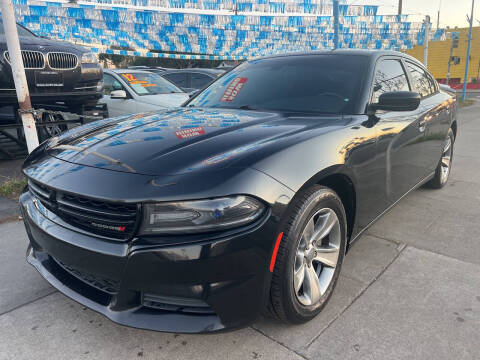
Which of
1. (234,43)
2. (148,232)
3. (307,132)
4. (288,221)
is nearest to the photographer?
(148,232)

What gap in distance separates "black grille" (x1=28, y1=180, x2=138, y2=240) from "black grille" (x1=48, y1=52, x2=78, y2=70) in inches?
158

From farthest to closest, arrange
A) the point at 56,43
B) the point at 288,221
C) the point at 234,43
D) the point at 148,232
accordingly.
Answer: the point at 234,43 → the point at 56,43 → the point at 288,221 → the point at 148,232

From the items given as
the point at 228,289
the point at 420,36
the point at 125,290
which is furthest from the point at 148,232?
the point at 420,36

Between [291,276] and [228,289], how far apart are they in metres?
0.37

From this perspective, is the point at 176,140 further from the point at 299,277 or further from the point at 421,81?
the point at 421,81

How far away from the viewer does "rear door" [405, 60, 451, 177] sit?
344 cm

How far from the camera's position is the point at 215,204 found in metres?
1.59

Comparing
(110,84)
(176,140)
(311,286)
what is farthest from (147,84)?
(311,286)

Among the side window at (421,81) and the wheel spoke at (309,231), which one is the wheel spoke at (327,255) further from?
the side window at (421,81)

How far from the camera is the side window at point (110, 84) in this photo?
302 inches

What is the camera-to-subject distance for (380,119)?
2652 millimetres

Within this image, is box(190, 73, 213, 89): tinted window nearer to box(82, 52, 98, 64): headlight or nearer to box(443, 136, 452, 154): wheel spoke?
box(82, 52, 98, 64): headlight

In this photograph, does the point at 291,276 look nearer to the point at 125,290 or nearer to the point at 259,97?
the point at 125,290

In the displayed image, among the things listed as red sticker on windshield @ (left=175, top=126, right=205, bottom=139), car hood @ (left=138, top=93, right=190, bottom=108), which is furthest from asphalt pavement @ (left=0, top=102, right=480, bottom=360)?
car hood @ (left=138, top=93, right=190, bottom=108)
